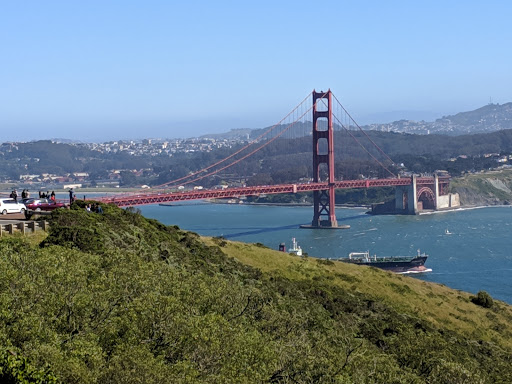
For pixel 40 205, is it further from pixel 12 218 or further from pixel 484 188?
pixel 484 188

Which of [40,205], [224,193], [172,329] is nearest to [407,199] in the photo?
[224,193]

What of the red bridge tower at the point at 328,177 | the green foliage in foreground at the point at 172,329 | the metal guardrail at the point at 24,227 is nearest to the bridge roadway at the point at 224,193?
the red bridge tower at the point at 328,177

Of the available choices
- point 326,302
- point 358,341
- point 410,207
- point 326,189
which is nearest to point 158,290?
point 358,341

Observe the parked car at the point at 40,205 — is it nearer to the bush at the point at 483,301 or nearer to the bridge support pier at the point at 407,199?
the bush at the point at 483,301

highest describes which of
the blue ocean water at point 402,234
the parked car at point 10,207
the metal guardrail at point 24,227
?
the parked car at point 10,207

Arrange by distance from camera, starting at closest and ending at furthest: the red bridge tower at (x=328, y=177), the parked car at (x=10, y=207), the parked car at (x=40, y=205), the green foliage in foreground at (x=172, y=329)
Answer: the green foliage in foreground at (x=172, y=329), the parked car at (x=10, y=207), the parked car at (x=40, y=205), the red bridge tower at (x=328, y=177)

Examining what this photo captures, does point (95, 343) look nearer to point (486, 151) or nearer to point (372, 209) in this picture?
point (372, 209)
